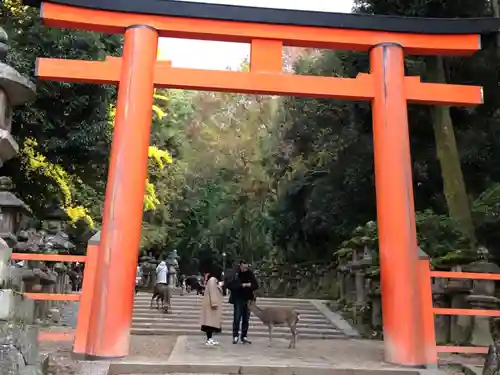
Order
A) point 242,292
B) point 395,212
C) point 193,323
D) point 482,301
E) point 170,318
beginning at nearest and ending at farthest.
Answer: point 395,212, point 482,301, point 242,292, point 193,323, point 170,318

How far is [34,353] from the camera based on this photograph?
14.2ft

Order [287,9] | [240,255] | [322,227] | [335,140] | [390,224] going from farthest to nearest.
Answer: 1. [240,255]
2. [322,227]
3. [335,140]
4. [287,9]
5. [390,224]

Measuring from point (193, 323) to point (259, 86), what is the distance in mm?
6608

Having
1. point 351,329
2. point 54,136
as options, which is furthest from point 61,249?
point 351,329

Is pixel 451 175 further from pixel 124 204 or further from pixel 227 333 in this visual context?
pixel 124 204

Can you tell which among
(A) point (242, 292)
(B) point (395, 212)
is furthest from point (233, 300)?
(B) point (395, 212)

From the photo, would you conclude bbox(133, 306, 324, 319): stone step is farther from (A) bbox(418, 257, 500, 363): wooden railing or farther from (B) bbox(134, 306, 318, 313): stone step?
(A) bbox(418, 257, 500, 363): wooden railing

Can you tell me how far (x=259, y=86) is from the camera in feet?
24.8

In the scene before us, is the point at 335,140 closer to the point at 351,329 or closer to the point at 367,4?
the point at 367,4

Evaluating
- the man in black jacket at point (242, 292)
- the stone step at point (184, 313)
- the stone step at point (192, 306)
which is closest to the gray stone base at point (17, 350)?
the man in black jacket at point (242, 292)

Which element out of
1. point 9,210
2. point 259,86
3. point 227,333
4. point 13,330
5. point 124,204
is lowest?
point 227,333

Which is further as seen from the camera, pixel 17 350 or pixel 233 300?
pixel 233 300

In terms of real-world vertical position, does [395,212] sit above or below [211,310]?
above

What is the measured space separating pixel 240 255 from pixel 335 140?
17378 millimetres
